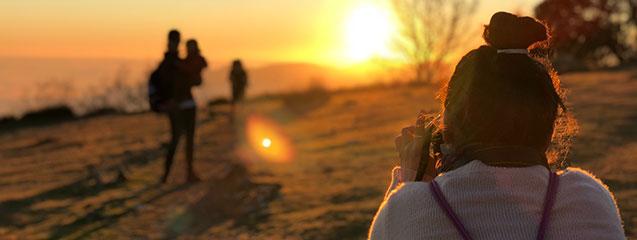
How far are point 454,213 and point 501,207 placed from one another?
0.12 m

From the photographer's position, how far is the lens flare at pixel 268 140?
10456mm

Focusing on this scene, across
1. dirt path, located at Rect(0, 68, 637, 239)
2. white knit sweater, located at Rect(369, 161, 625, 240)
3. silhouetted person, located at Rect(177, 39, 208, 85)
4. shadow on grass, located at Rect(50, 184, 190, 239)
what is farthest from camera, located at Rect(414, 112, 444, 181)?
silhouetted person, located at Rect(177, 39, 208, 85)

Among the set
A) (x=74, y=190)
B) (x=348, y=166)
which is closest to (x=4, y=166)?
(x=74, y=190)

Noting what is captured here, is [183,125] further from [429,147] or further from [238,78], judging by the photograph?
[238,78]

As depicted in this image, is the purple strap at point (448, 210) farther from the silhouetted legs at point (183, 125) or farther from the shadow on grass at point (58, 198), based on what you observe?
the silhouetted legs at point (183, 125)

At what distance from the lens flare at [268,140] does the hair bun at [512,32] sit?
722 cm

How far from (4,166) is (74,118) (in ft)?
29.6

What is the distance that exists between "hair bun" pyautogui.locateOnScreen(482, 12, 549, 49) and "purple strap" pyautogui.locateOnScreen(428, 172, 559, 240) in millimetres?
380

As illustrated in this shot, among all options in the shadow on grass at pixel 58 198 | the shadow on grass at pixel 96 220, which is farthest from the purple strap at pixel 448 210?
the shadow on grass at pixel 58 198

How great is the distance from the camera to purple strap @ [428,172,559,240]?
1531 mm

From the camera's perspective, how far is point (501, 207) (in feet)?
5.11

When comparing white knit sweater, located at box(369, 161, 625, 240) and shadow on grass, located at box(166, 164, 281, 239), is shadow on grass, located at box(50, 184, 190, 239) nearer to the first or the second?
shadow on grass, located at box(166, 164, 281, 239)

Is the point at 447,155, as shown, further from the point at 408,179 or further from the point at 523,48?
the point at 523,48

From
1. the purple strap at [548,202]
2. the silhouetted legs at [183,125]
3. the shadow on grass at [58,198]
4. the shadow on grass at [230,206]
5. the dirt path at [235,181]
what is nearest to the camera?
the purple strap at [548,202]
